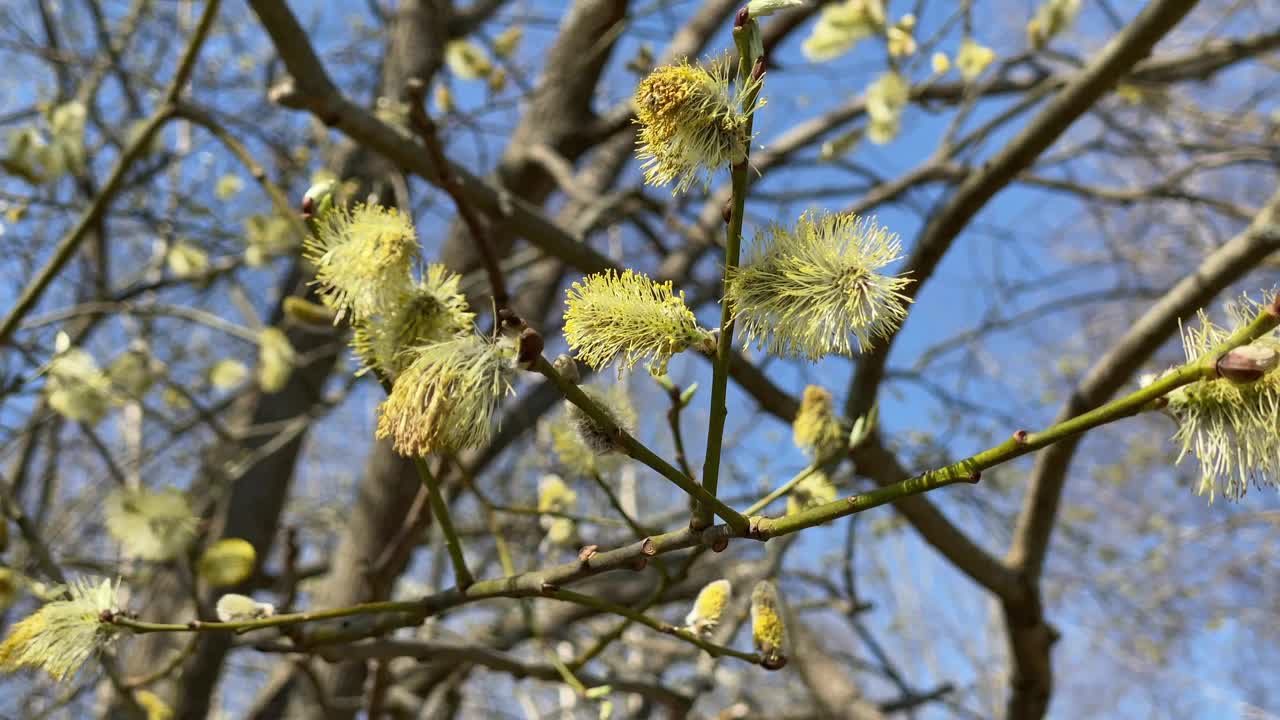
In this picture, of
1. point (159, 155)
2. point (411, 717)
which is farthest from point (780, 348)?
point (159, 155)

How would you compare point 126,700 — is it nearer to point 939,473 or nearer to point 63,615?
point 63,615

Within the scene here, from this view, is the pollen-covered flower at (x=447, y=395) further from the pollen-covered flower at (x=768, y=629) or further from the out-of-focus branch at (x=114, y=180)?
the out-of-focus branch at (x=114, y=180)

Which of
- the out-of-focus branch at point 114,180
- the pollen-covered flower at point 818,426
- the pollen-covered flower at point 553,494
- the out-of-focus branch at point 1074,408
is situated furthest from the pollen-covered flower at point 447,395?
the out-of-focus branch at point 1074,408

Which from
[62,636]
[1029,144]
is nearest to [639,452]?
[62,636]

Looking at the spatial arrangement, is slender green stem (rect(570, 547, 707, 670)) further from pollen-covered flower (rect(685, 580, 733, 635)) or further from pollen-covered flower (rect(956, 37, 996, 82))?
pollen-covered flower (rect(956, 37, 996, 82))

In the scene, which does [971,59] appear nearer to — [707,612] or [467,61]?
[467,61]

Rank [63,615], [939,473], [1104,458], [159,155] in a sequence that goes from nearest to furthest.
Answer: [939,473], [63,615], [159,155], [1104,458]
